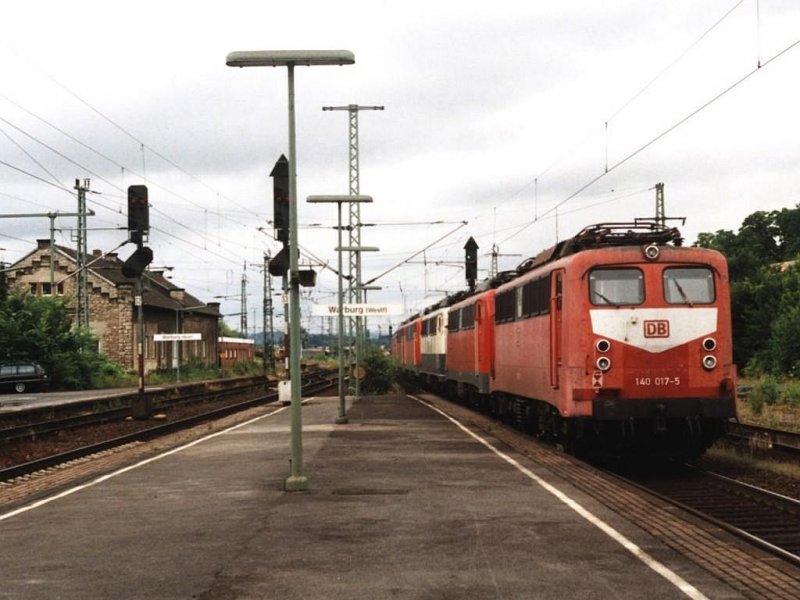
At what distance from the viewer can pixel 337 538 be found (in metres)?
8.75

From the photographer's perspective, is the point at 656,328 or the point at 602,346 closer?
the point at 602,346

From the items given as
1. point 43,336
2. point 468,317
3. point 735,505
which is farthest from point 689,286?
point 43,336

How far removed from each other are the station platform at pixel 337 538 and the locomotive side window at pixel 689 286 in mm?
3128

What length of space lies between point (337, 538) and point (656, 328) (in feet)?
22.4

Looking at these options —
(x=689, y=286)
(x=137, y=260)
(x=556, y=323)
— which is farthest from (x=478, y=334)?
(x=689, y=286)

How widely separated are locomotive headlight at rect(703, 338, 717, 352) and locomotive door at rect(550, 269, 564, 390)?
6.66 ft

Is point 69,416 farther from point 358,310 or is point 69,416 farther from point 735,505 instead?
point 735,505

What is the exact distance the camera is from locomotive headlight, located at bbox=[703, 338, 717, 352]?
13.9 meters

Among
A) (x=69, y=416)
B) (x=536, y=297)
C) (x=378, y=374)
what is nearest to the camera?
(x=536, y=297)

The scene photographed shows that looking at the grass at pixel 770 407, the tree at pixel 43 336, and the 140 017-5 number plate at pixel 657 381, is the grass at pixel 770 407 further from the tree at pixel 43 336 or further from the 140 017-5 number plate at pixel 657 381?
the tree at pixel 43 336

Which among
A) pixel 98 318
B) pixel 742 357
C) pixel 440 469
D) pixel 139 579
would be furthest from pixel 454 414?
pixel 98 318

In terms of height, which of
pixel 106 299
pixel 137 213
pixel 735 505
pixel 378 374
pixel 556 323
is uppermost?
pixel 106 299

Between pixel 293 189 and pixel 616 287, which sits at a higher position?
pixel 293 189

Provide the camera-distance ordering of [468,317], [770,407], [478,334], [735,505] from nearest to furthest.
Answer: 1. [735,505]
2. [478,334]
3. [468,317]
4. [770,407]
